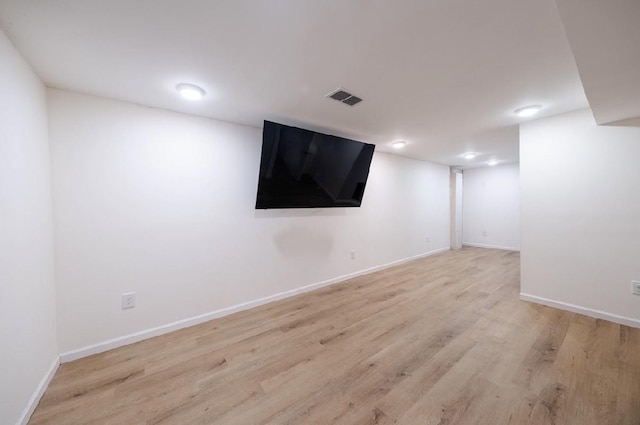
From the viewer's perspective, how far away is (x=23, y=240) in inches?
55.7

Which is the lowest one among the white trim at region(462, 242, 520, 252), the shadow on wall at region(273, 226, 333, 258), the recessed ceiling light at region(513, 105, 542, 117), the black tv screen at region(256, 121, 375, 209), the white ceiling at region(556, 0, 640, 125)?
the white trim at region(462, 242, 520, 252)

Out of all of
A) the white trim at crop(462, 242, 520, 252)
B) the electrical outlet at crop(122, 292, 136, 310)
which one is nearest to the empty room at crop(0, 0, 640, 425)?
the electrical outlet at crop(122, 292, 136, 310)

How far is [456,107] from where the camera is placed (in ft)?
7.72

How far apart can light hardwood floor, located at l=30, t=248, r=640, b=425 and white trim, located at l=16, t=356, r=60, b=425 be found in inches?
1.5

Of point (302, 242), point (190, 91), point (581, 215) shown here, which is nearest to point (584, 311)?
point (581, 215)

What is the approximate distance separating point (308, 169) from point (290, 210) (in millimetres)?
607

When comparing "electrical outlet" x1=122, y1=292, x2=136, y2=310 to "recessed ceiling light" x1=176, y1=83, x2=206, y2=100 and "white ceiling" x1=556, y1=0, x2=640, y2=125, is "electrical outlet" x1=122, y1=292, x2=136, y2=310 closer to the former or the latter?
"recessed ceiling light" x1=176, y1=83, x2=206, y2=100

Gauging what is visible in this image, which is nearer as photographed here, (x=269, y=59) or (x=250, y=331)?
(x=269, y=59)

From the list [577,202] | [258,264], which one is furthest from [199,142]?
[577,202]

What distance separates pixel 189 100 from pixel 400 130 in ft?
7.93

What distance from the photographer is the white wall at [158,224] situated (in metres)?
1.91

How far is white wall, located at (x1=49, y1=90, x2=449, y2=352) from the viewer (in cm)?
191

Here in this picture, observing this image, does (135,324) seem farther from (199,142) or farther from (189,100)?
(189,100)

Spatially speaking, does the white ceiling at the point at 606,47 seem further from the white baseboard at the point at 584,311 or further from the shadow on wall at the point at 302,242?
the shadow on wall at the point at 302,242
